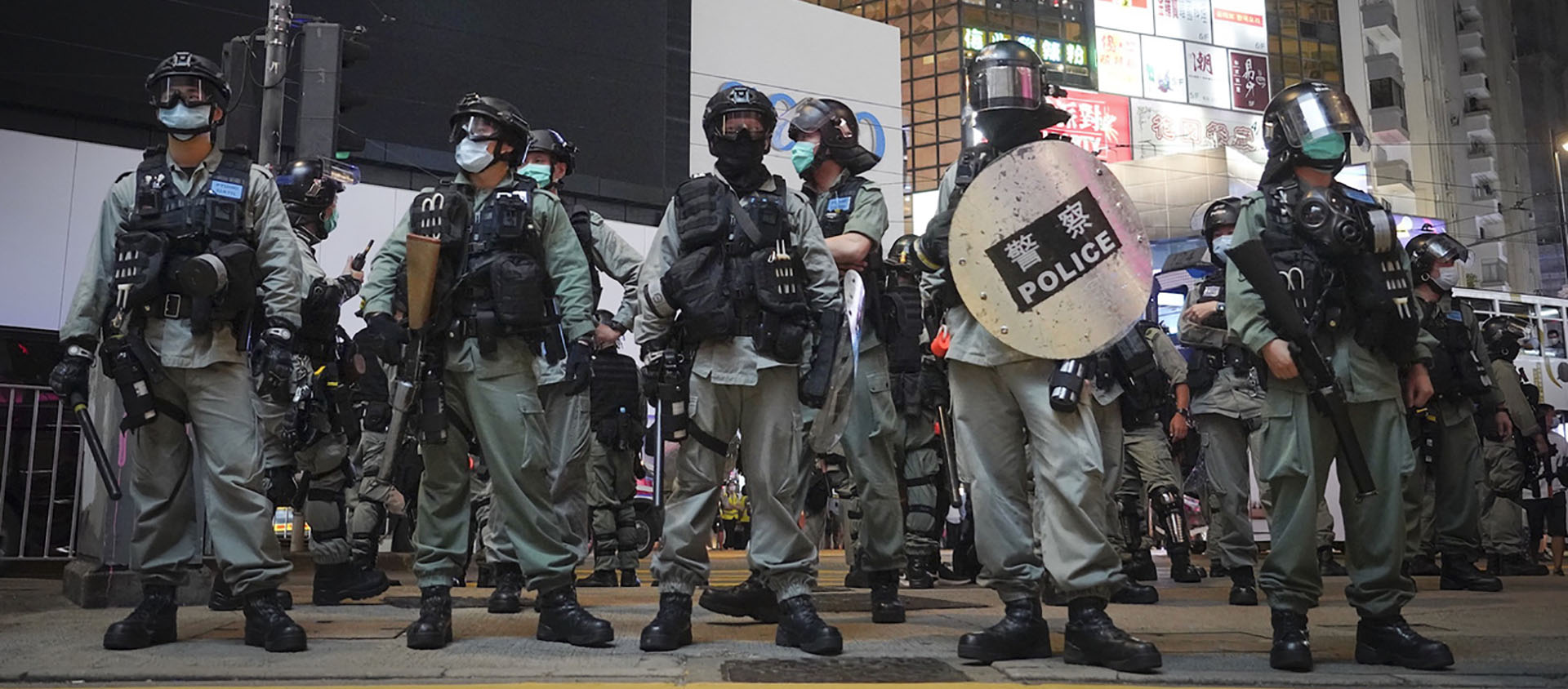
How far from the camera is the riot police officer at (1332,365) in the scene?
12.0 feet

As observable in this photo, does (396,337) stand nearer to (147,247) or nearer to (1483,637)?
(147,247)

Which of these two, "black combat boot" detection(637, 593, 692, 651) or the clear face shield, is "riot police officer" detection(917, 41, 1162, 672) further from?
the clear face shield

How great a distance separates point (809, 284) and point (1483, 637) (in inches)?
106

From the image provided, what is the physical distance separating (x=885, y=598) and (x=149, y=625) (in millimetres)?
2625

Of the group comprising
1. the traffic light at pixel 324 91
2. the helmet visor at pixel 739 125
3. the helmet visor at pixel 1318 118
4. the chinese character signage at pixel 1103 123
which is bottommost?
the helmet visor at pixel 1318 118

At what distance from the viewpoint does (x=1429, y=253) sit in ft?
22.5

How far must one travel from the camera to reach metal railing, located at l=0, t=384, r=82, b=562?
794 cm

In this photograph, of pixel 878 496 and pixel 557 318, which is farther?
pixel 878 496

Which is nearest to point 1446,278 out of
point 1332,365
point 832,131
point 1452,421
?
point 1452,421

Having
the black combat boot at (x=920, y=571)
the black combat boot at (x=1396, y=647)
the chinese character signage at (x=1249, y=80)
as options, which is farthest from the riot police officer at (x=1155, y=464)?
the chinese character signage at (x=1249, y=80)

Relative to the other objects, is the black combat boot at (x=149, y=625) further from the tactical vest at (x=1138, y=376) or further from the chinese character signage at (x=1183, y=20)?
the chinese character signage at (x=1183, y=20)

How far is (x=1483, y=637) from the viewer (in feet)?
14.1

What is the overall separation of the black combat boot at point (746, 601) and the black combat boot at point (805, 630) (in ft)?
2.14

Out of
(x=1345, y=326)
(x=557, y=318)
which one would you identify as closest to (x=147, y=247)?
(x=557, y=318)
